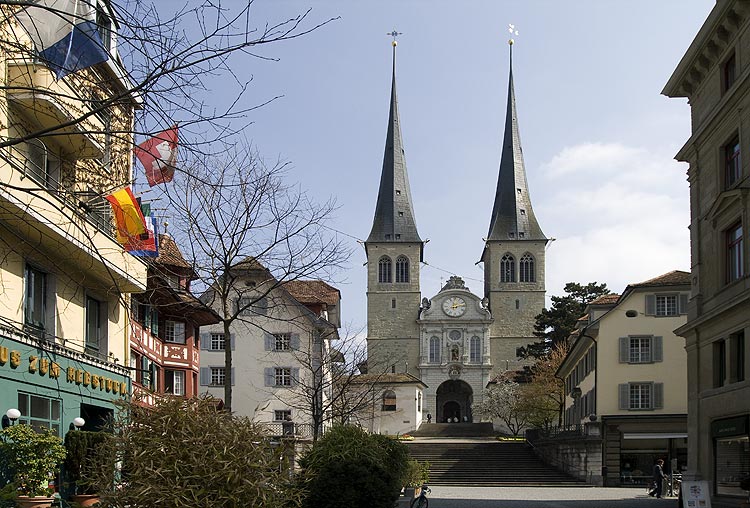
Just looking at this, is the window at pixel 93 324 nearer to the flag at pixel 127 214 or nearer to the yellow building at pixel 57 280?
the yellow building at pixel 57 280

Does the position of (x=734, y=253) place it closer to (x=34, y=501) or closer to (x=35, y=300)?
(x=35, y=300)

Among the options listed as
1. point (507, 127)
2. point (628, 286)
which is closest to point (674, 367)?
point (628, 286)

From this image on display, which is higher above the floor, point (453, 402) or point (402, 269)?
point (402, 269)

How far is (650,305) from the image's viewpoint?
43938mm

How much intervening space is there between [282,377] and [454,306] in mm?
60196

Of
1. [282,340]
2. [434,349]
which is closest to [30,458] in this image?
[282,340]

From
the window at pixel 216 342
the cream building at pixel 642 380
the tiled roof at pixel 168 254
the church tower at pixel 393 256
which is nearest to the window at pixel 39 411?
the tiled roof at pixel 168 254

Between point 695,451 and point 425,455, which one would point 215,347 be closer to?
point 425,455

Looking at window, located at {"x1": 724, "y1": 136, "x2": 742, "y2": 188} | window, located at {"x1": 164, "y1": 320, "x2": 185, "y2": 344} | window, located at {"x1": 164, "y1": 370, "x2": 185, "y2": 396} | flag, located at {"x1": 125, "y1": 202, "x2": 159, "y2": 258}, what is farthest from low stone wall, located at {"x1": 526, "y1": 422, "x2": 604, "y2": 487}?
flag, located at {"x1": 125, "y1": 202, "x2": 159, "y2": 258}

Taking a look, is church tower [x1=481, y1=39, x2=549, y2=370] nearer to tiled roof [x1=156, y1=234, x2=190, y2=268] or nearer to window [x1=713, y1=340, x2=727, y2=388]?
tiled roof [x1=156, y1=234, x2=190, y2=268]

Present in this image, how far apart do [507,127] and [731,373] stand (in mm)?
92077

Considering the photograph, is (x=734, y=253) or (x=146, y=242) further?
(x=734, y=253)

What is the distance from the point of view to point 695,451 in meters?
28.8

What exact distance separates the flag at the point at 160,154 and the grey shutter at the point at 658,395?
104 feet
